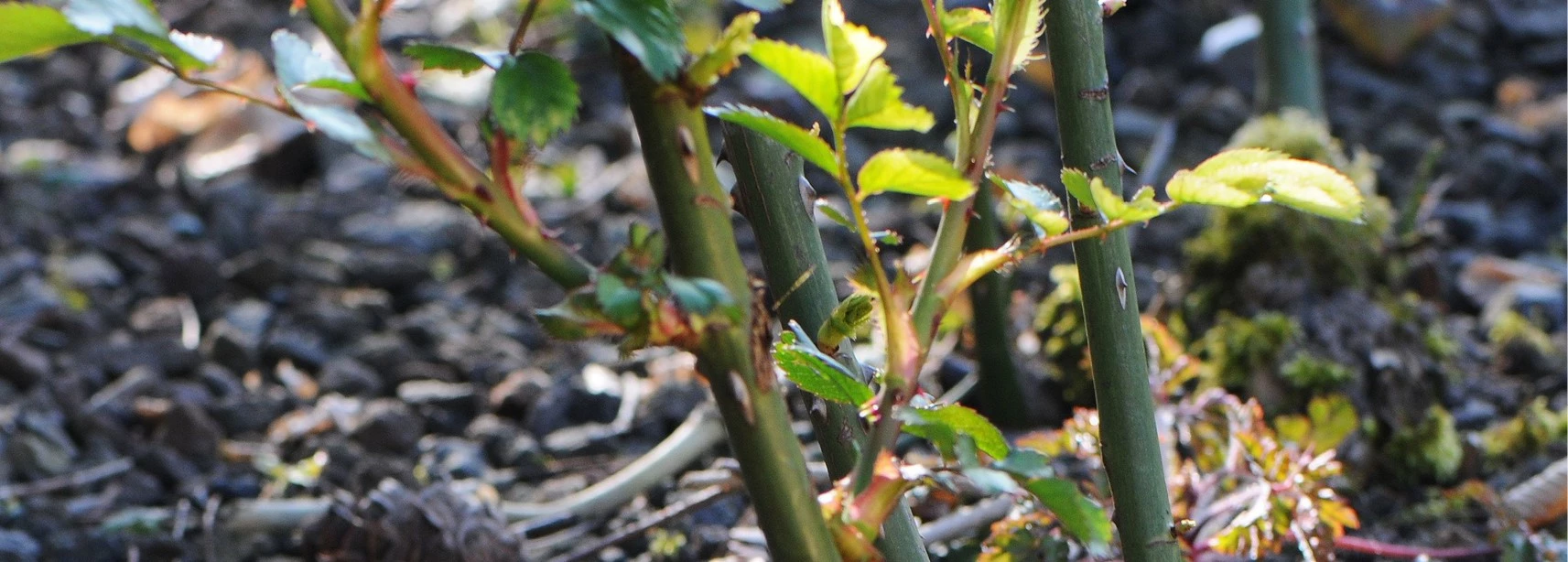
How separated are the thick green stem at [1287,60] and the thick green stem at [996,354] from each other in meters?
1.28

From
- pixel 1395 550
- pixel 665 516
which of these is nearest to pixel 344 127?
pixel 665 516

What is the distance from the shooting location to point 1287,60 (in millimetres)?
2809

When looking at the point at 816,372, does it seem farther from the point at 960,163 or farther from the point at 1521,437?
the point at 1521,437

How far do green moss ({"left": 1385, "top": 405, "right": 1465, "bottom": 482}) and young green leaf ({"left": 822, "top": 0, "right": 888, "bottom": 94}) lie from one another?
135 centimetres

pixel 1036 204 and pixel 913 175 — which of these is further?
pixel 1036 204

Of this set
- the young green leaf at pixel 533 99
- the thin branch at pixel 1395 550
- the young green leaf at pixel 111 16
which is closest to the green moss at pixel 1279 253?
the thin branch at pixel 1395 550

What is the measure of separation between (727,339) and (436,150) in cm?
14

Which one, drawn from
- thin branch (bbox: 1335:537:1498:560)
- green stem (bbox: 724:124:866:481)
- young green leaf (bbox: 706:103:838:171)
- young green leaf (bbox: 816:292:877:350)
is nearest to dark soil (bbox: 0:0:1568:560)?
thin branch (bbox: 1335:537:1498:560)

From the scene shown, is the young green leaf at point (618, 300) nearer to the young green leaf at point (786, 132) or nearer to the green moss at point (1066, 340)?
the young green leaf at point (786, 132)

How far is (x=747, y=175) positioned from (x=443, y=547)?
0.72 metres

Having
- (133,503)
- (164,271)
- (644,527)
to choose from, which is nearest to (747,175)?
(644,527)

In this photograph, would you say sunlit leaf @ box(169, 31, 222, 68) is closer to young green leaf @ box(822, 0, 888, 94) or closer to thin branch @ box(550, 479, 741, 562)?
young green leaf @ box(822, 0, 888, 94)

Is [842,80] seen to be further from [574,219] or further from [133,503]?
[574,219]

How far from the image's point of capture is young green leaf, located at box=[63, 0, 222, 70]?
52 cm
